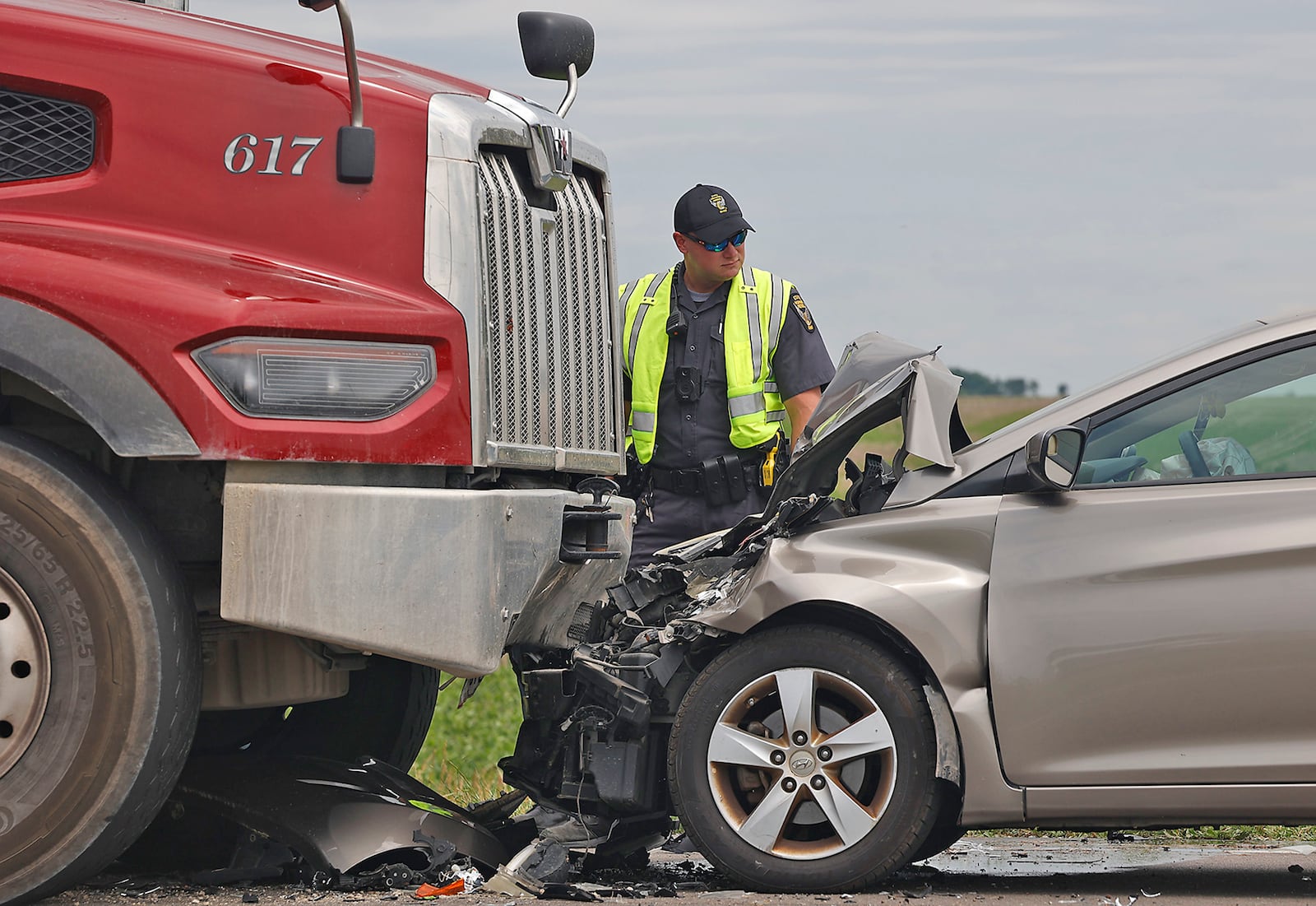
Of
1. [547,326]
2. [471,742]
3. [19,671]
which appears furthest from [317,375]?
[471,742]

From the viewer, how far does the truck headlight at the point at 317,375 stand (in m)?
4.53

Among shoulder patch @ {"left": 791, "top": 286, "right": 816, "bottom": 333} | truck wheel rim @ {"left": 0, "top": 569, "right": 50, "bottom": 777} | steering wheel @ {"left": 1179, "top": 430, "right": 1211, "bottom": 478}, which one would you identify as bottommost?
truck wheel rim @ {"left": 0, "top": 569, "right": 50, "bottom": 777}

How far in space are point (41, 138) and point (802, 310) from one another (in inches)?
127

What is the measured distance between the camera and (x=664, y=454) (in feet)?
22.6

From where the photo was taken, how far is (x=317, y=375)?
15.1 ft

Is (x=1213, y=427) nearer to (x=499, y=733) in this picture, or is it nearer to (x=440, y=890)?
(x=440, y=890)

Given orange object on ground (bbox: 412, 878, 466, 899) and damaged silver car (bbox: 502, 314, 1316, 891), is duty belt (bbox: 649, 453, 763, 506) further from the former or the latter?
orange object on ground (bbox: 412, 878, 466, 899)

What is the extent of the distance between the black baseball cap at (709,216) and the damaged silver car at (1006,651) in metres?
1.58

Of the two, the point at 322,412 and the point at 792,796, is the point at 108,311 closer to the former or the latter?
the point at 322,412

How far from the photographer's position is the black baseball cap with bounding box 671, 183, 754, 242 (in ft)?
22.3

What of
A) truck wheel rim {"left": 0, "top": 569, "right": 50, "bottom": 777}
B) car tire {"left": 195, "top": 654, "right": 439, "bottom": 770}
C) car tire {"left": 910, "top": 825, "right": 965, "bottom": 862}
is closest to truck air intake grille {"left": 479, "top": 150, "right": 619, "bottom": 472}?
car tire {"left": 195, "top": 654, "right": 439, "bottom": 770}

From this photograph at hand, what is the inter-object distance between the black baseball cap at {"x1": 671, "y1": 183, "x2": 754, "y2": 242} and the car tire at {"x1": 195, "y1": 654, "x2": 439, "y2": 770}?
2.02 m

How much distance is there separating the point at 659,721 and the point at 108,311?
2.07 meters

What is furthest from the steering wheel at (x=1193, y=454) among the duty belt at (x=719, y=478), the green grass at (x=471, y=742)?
the green grass at (x=471, y=742)
